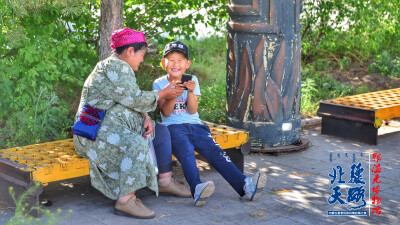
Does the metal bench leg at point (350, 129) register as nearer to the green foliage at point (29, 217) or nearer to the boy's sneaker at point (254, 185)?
the boy's sneaker at point (254, 185)

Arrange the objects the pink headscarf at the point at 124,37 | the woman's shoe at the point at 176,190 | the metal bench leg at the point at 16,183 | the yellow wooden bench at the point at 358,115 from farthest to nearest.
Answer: the yellow wooden bench at the point at 358,115, the woman's shoe at the point at 176,190, the pink headscarf at the point at 124,37, the metal bench leg at the point at 16,183

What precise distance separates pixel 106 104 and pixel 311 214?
1821 millimetres

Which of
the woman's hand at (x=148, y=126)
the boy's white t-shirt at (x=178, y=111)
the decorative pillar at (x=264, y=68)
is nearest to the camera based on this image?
the woman's hand at (x=148, y=126)

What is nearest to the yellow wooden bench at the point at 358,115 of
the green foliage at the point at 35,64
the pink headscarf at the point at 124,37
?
the green foliage at the point at 35,64

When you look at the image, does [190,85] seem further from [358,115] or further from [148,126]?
[358,115]

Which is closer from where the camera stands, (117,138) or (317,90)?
(117,138)

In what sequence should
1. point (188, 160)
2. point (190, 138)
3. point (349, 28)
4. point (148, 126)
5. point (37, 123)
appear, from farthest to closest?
point (349, 28) < point (37, 123) < point (190, 138) < point (188, 160) < point (148, 126)

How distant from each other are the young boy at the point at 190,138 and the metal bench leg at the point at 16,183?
122 cm

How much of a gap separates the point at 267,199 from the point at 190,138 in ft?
2.78

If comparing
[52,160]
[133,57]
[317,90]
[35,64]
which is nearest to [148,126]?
[133,57]

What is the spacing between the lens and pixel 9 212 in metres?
4.62

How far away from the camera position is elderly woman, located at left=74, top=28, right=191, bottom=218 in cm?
451

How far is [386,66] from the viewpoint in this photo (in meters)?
10.2

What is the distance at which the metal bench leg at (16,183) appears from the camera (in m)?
4.41
